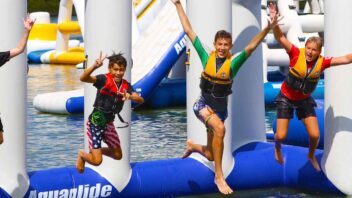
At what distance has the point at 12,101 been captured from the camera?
7.36 metres

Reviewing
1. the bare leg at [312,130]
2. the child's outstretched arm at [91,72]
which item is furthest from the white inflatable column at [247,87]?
the child's outstretched arm at [91,72]

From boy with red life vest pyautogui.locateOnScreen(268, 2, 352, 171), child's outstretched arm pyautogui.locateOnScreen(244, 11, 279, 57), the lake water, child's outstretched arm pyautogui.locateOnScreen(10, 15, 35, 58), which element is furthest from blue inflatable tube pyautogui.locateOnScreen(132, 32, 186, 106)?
child's outstretched arm pyautogui.locateOnScreen(10, 15, 35, 58)

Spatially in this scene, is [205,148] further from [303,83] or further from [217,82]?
[303,83]

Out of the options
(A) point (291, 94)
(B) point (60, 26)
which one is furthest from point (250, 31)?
(B) point (60, 26)

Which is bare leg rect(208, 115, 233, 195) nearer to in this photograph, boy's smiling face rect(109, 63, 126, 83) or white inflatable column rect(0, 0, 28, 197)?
boy's smiling face rect(109, 63, 126, 83)

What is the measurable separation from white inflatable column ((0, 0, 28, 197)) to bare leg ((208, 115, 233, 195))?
1.56 m

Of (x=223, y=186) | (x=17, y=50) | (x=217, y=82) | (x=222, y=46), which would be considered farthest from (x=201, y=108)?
(x=17, y=50)

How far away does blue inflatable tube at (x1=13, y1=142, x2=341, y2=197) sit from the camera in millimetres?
7637

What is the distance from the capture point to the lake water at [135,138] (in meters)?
10.1

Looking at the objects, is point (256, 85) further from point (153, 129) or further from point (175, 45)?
point (175, 45)

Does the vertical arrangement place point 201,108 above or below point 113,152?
above

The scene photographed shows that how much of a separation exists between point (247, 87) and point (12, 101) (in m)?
2.66

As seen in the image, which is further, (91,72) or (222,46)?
(222,46)

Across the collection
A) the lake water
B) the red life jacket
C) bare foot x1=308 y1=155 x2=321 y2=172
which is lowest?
the lake water
